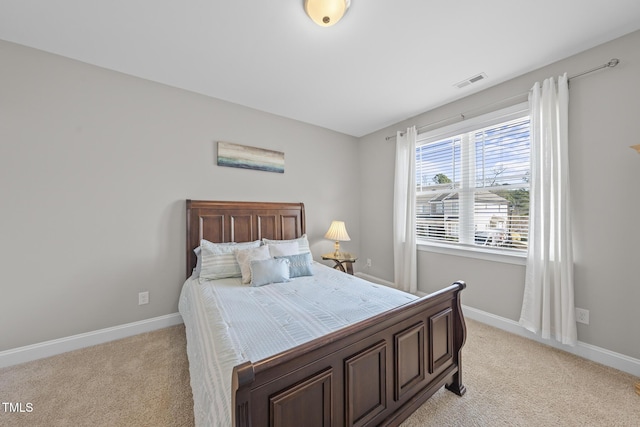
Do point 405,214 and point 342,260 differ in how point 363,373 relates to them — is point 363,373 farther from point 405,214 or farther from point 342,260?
A: point 405,214

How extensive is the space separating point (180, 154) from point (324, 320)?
2354mm

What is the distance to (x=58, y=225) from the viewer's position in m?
2.08

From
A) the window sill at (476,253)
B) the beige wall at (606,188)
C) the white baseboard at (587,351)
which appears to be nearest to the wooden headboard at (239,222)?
the window sill at (476,253)

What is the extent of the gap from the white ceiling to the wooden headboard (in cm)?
134

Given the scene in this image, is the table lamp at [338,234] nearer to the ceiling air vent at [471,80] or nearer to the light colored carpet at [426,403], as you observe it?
Answer: the light colored carpet at [426,403]

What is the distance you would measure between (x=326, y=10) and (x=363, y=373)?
2.14 metres

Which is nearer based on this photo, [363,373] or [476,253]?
[363,373]

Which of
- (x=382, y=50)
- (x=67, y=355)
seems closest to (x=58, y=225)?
(x=67, y=355)

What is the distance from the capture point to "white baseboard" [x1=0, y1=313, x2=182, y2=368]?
1916 millimetres

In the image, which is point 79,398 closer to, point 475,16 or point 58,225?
point 58,225

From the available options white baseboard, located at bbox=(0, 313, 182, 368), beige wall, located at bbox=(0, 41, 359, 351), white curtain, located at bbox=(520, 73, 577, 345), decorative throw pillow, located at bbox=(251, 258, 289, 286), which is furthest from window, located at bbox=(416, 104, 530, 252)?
white baseboard, located at bbox=(0, 313, 182, 368)

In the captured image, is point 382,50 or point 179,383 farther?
point 382,50

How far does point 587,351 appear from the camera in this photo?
1995 mm

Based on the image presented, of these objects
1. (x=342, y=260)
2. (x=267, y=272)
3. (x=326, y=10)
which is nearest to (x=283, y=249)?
(x=267, y=272)
